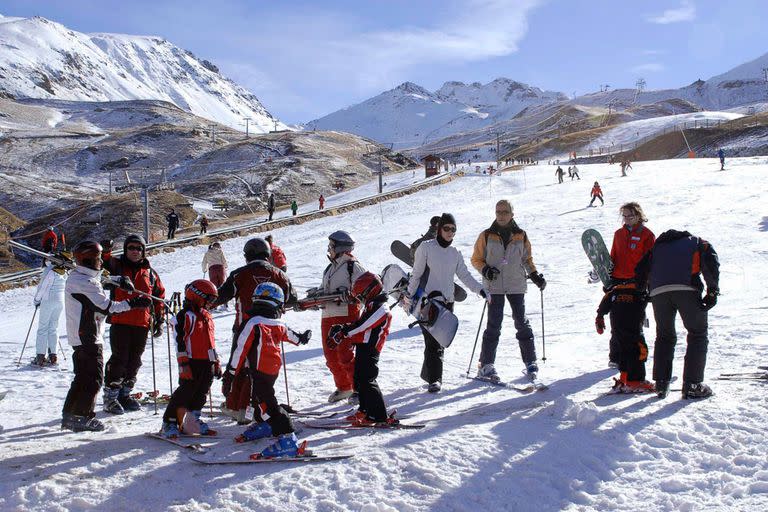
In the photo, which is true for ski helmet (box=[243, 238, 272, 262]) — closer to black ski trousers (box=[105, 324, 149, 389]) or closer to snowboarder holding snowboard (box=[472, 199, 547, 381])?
black ski trousers (box=[105, 324, 149, 389])

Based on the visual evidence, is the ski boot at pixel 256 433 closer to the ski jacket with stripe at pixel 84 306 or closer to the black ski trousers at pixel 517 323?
the ski jacket with stripe at pixel 84 306

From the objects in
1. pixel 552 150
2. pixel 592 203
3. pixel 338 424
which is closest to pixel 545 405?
pixel 338 424

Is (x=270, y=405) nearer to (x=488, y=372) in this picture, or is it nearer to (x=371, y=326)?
(x=371, y=326)

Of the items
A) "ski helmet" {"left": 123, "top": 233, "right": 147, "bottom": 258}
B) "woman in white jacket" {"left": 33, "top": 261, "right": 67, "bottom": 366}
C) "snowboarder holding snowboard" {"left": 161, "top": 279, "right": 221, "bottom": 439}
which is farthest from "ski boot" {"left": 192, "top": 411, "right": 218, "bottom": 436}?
"woman in white jacket" {"left": 33, "top": 261, "right": 67, "bottom": 366}

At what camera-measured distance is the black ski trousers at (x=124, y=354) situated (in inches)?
268

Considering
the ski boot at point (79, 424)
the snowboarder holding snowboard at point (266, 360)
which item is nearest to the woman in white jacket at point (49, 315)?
the ski boot at point (79, 424)

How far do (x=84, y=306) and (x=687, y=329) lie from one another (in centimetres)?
545

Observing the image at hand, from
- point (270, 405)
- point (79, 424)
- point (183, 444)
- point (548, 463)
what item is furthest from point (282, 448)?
point (79, 424)

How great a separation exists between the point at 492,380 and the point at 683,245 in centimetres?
247

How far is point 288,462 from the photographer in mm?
4672

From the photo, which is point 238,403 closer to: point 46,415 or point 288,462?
point 288,462

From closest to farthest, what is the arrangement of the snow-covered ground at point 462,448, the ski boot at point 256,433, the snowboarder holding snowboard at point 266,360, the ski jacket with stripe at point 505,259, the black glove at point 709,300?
the snow-covered ground at point 462,448 → the snowboarder holding snowboard at point 266,360 → the ski boot at point 256,433 → the black glove at point 709,300 → the ski jacket with stripe at point 505,259

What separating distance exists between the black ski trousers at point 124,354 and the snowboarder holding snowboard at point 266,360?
2.00 meters

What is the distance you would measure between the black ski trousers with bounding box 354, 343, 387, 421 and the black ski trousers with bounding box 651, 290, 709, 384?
2.59 meters
